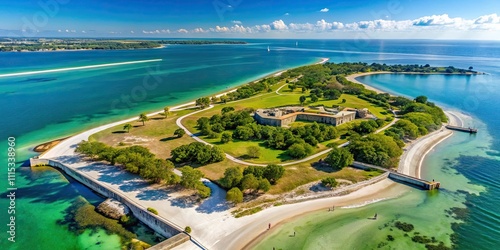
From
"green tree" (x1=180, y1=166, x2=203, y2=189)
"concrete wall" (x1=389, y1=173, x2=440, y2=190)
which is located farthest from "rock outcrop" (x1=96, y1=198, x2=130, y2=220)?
"concrete wall" (x1=389, y1=173, x2=440, y2=190)

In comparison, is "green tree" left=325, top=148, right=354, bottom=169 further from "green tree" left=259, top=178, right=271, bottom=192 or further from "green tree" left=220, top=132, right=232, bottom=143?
"green tree" left=220, top=132, right=232, bottom=143

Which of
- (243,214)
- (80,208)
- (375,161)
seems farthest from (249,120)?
(80,208)

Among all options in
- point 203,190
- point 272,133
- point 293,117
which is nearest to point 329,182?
point 203,190

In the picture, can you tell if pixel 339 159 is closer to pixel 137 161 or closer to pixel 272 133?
pixel 272 133

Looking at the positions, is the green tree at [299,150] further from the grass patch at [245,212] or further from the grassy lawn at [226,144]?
the grass patch at [245,212]

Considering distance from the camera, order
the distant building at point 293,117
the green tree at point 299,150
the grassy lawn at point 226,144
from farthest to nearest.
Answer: the distant building at point 293,117 → the green tree at point 299,150 → the grassy lawn at point 226,144

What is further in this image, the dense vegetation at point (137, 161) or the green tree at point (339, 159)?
the green tree at point (339, 159)

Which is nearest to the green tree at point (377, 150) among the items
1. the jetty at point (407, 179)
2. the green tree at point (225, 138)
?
the jetty at point (407, 179)
